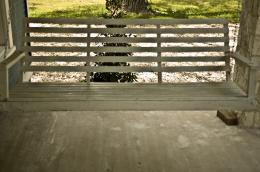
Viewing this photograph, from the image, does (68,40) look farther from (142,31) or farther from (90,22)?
(142,31)

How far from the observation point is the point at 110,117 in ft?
15.0

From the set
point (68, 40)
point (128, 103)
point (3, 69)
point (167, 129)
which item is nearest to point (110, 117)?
point (167, 129)

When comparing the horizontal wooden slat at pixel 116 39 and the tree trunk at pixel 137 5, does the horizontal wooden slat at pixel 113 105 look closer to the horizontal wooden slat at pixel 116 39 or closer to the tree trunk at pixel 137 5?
the horizontal wooden slat at pixel 116 39

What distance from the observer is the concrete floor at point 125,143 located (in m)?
3.46

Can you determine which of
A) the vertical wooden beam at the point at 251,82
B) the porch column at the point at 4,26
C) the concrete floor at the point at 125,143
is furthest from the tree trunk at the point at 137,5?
the vertical wooden beam at the point at 251,82

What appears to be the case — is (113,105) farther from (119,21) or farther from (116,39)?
(119,21)

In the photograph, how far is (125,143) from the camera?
3.88 meters

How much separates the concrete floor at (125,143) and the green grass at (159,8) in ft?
21.8

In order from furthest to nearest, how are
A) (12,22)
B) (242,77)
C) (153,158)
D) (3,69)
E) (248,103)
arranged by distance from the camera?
(12,22) → (242,77) → (153,158) → (248,103) → (3,69)

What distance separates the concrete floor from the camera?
3.46m

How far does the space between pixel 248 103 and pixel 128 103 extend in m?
1.00

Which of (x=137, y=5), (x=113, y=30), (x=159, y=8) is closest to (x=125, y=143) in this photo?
(x=113, y=30)

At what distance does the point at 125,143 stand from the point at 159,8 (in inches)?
374

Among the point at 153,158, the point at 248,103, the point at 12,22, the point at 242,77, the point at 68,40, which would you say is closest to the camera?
the point at 248,103
